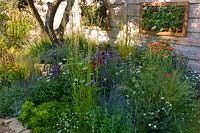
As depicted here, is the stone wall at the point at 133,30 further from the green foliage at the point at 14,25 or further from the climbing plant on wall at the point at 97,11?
the green foliage at the point at 14,25

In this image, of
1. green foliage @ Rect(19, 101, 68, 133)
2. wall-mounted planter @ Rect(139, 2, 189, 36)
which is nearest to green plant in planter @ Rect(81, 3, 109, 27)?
wall-mounted planter @ Rect(139, 2, 189, 36)

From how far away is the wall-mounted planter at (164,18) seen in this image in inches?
179

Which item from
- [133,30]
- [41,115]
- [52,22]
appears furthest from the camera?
[52,22]

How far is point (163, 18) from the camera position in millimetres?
4840

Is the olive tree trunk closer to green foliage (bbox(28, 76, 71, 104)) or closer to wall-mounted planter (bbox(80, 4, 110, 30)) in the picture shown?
wall-mounted planter (bbox(80, 4, 110, 30))

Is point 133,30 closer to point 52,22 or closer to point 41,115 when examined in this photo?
point 52,22

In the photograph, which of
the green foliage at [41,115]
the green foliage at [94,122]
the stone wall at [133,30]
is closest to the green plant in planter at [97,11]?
the stone wall at [133,30]

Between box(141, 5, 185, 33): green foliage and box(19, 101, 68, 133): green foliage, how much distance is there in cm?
248

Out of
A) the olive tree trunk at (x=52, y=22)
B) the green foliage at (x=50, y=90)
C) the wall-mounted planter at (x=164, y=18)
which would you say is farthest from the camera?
the olive tree trunk at (x=52, y=22)

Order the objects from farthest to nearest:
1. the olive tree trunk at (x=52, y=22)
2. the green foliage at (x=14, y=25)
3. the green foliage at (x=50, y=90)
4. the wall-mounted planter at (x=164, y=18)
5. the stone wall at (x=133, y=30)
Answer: the green foliage at (x=14, y=25)
the olive tree trunk at (x=52, y=22)
the wall-mounted planter at (x=164, y=18)
the stone wall at (x=133, y=30)
the green foliage at (x=50, y=90)

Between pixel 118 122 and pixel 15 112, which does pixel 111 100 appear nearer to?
pixel 118 122

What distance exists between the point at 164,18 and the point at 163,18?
1.1 inches

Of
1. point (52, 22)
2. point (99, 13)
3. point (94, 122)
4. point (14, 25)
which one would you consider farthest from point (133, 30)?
point (14, 25)

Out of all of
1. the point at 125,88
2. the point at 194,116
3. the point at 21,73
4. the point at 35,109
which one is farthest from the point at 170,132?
the point at 21,73
